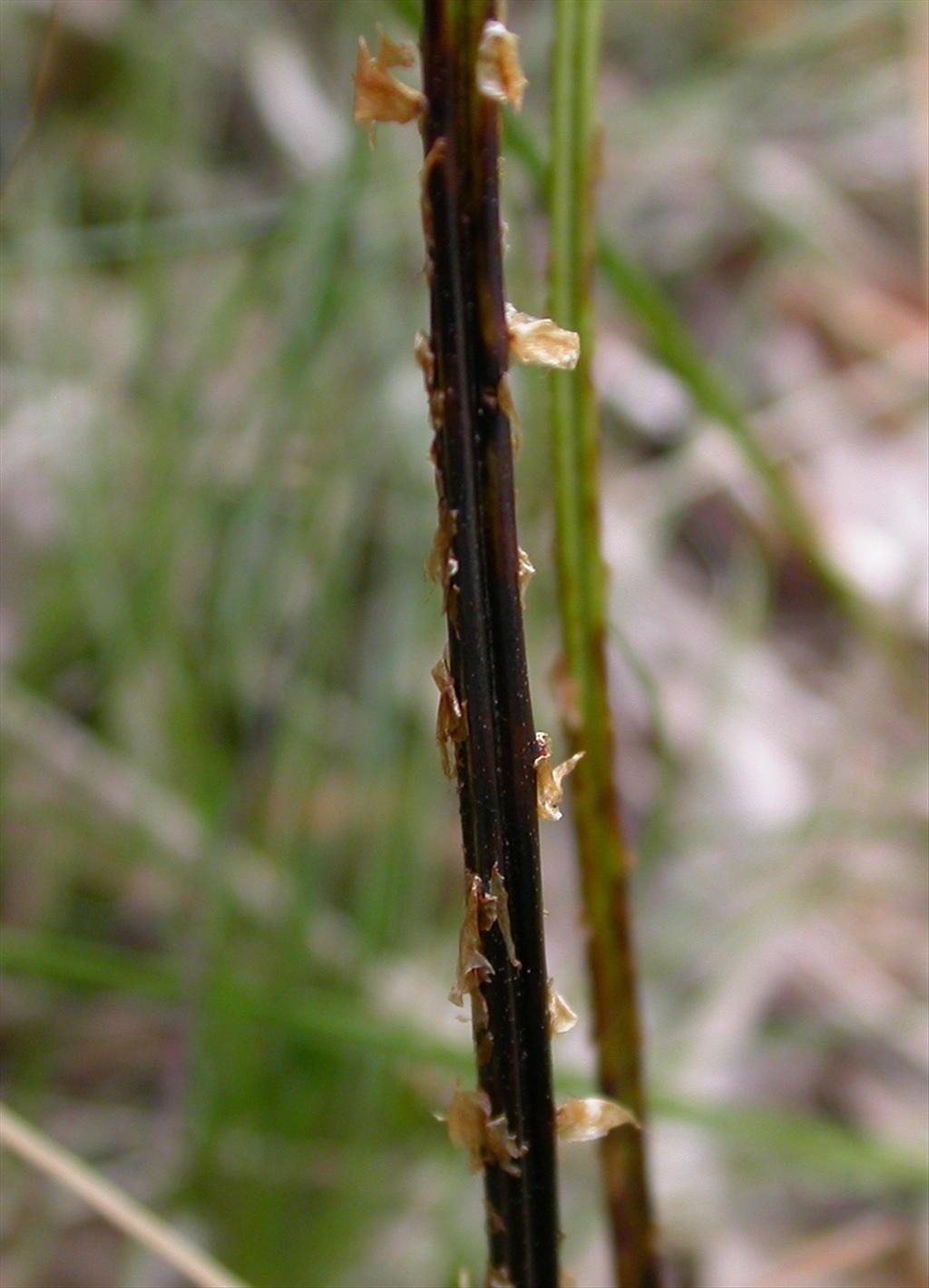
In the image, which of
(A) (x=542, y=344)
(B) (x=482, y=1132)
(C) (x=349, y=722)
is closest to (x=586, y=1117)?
(B) (x=482, y=1132)

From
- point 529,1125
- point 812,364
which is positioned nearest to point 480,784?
point 529,1125

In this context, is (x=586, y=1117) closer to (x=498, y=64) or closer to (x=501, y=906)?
(x=501, y=906)

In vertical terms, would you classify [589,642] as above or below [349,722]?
below

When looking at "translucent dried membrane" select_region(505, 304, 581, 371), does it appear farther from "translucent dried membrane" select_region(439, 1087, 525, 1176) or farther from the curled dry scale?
"translucent dried membrane" select_region(439, 1087, 525, 1176)

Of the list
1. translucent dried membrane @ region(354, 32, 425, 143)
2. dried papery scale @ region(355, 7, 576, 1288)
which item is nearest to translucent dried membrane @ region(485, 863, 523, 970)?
dried papery scale @ region(355, 7, 576, 1288)

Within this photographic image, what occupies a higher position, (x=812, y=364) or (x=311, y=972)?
(x=812, y=364)

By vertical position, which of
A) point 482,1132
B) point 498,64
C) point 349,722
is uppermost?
point 349,722

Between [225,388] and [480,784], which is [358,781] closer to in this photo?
[225,388]
